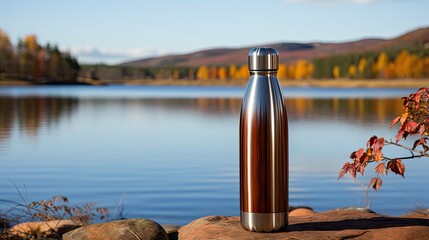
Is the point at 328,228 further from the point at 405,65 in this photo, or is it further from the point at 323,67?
the point at 323,67

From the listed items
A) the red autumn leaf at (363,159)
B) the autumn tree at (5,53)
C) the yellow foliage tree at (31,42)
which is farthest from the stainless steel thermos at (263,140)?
the yellow foliage tree at (31,42)

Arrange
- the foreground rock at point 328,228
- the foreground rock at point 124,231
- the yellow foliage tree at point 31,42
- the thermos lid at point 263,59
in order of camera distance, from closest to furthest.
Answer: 1. the thermos lid at point 263,59
2. the foreground rock at point 328,228
3. the foreground rock at point 124,231
4. the yellow foliage tree at point 31,42

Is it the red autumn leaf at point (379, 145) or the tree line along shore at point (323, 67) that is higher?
the tree line along shore at point (323, 67)

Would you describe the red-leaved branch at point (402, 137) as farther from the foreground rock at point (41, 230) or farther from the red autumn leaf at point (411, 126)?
the foreground rock at point (41, 230)

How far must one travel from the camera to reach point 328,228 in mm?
5199

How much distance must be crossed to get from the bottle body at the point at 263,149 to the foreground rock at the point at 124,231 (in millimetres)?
1484

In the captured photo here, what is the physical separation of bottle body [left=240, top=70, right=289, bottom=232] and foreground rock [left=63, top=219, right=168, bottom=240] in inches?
58.4

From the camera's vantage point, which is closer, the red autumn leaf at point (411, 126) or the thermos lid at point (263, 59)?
the thermos lid at point (263, 59)

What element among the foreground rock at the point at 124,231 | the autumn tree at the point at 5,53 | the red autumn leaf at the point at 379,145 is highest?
the autumn tree at the point at 5,53

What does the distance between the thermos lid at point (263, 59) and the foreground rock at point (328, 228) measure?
4.09 ft

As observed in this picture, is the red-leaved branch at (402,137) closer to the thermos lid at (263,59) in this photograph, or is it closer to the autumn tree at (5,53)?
the thermos lid at (263,59)

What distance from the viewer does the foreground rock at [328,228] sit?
494 cm

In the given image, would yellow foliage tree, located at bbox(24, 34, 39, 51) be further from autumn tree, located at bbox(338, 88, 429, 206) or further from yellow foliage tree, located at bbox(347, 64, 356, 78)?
autumn tree, located at bbox(338, 88, 429, 206)

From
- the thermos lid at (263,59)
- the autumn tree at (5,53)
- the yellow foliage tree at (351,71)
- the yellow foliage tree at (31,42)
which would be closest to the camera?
the thermos lid at (263,59)
